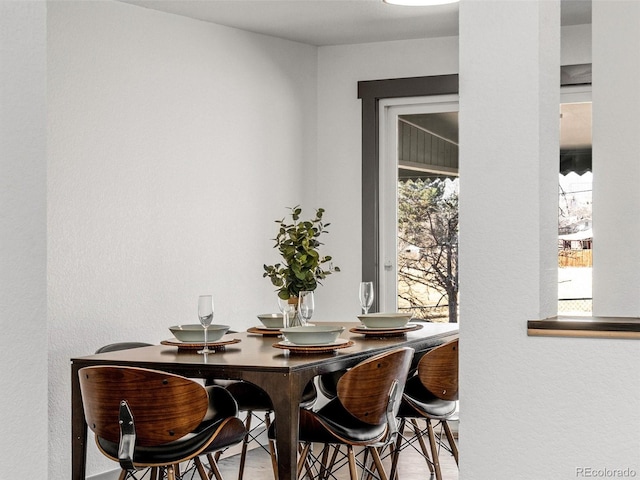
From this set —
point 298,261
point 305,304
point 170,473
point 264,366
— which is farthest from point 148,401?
point 298,261

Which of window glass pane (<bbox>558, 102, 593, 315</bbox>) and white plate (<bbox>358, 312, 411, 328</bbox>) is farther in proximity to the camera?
window glass pane (<bbox>558, 102, 593, 315</bbox>)

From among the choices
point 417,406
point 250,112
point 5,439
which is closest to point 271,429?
point 417,406

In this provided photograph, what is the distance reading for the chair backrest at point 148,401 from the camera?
9.83 ft

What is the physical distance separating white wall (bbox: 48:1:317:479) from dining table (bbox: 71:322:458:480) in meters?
0.99

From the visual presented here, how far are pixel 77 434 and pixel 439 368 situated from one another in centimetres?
159

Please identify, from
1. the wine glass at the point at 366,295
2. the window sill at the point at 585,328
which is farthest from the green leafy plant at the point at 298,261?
the window sill at the point at 585,328

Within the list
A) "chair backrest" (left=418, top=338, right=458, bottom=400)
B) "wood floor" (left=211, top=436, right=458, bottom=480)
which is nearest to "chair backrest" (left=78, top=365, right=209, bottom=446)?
"chair backrest" (left=418, top=338, right=458, bottom=400)

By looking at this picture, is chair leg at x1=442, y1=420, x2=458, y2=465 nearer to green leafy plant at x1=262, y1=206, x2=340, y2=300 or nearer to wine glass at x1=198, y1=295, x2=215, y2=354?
green leafy plant at x1=262, y1=206, x2=340, y2=300

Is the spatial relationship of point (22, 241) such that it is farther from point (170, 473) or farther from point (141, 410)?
point (170, 473)

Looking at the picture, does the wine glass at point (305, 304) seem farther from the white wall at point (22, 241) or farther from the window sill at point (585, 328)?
the white wall at point (22, 241)

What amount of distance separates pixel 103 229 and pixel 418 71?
2536mm

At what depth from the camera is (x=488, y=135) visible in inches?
92.0

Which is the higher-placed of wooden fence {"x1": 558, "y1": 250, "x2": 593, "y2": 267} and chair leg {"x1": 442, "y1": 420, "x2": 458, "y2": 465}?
wooden fence {"x1": 558, "y1": 250, "x2": 593, "y2": 267}

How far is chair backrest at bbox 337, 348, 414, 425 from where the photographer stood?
11.1ft
